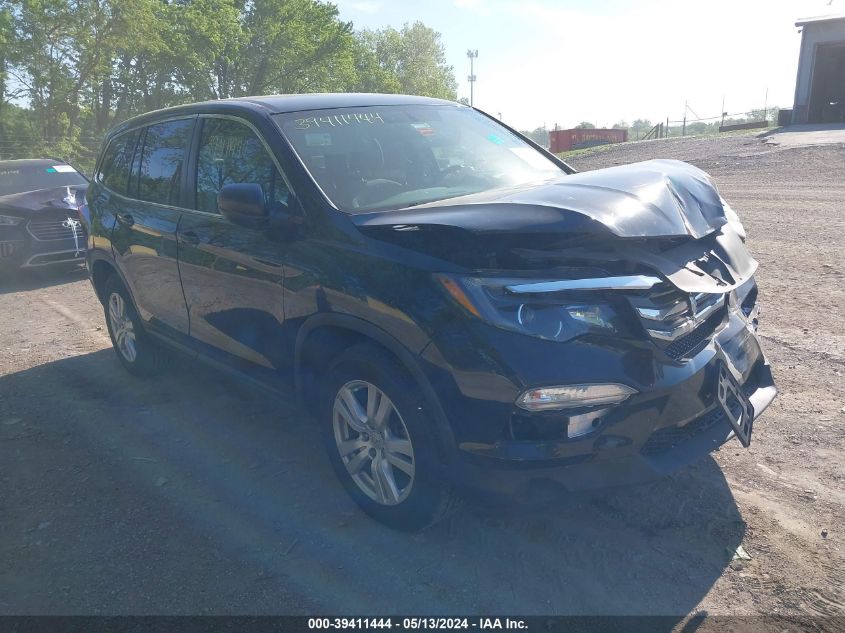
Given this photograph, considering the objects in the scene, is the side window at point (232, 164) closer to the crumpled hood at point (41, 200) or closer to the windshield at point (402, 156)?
the windshield at point (402, 156)

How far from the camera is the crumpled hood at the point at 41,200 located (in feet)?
31.2

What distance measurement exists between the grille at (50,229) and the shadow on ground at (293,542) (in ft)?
19.9

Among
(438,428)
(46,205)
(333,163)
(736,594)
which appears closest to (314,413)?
(438,428)

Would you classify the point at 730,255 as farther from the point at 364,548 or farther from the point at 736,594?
the point at 364,548

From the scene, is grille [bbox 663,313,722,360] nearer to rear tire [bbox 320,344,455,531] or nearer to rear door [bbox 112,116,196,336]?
rear tire [bbox 320,344,455,531]

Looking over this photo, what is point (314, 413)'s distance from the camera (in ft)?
11.6

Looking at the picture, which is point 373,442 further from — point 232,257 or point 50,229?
point 50,229

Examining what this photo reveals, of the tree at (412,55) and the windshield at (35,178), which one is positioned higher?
the tree at (412,55)

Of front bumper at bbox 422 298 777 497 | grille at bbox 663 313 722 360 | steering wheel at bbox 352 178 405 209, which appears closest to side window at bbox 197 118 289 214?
steering wheel at bbox 352 178 405 209

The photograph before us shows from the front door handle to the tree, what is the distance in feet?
246

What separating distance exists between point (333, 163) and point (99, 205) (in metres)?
2.96

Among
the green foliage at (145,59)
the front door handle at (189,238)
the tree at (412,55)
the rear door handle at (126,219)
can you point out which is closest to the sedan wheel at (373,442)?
the front door handle at (189,238)

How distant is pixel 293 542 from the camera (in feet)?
10.7

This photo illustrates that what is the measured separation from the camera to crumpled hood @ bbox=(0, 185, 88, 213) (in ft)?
31.2
